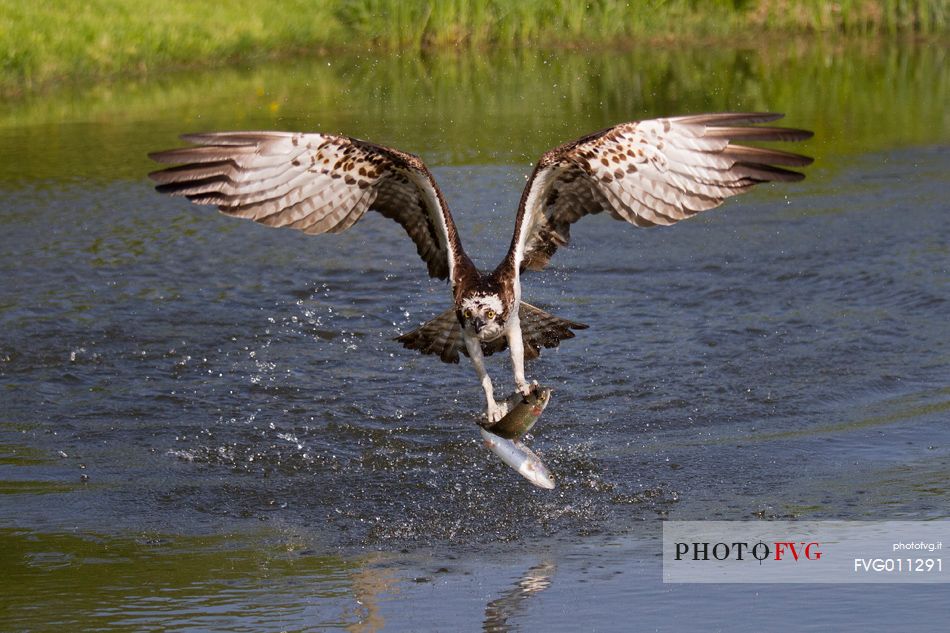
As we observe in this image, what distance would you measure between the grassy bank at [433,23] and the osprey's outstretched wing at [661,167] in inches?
519

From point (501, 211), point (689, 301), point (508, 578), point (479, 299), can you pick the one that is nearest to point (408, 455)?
point (479, 299)

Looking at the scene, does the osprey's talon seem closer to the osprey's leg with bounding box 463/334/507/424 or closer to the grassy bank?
the osprey's leg with bounding box 463/334/507/424

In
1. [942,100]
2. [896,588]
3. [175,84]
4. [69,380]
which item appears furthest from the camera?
[175,84]

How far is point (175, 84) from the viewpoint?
18.5 meters

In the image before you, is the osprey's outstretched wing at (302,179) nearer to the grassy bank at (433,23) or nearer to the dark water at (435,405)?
the dark water at (435,405)

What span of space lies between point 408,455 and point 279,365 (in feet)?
5.28

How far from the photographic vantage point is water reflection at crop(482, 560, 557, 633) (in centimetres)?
538

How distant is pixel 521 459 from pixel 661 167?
1.39 meters

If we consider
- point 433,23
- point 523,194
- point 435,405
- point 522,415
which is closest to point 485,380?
point 522,415

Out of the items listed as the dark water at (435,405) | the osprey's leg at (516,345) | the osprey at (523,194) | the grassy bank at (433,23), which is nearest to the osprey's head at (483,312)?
the osprey at (523,194)

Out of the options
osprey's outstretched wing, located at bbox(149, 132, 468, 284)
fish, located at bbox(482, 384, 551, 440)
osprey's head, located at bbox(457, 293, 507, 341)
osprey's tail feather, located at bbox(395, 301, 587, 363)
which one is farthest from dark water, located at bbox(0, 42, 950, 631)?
osprey's outstretched wing, located at bbox(149, 132, 468, 284)

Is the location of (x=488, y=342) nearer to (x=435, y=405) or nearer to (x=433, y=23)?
(x=435, y=405)

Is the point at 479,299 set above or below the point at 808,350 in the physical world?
above

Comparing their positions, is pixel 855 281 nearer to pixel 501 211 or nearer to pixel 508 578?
pixel 501 211
